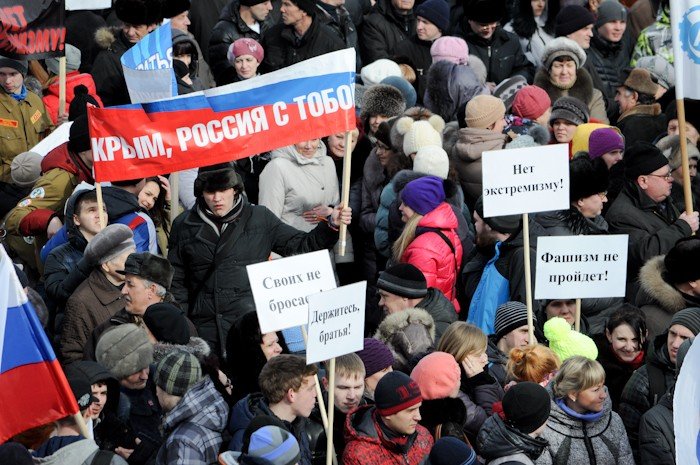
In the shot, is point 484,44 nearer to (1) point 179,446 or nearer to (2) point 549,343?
(2) point 549,343

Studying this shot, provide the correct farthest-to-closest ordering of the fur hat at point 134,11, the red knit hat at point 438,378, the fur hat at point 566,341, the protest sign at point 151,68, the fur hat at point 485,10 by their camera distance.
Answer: the fur hat at point 485,10 < the fur hat at point 134,11 < the protest sign at point 151,68 < the fur hat at point 566,341 < the red knit hat at point 438,378

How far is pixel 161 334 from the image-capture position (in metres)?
9.18

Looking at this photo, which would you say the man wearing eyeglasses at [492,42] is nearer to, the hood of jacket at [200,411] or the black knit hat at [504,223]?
the black knit hat at [504,223]

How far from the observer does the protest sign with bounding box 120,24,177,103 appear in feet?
37.7

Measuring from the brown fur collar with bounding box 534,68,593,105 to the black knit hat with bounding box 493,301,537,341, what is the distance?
4.24m

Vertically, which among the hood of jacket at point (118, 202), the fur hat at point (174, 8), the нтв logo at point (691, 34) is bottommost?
the hood of jacket at point (118, 202)

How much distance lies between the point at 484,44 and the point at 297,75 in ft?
15.0

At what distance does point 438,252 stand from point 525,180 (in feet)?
3.12

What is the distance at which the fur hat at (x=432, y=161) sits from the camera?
11469 mm

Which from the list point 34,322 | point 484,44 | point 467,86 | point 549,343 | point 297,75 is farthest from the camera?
point 484,44

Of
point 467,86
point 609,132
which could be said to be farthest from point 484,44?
point 609,132

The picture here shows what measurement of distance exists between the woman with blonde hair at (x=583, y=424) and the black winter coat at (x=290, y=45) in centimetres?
606

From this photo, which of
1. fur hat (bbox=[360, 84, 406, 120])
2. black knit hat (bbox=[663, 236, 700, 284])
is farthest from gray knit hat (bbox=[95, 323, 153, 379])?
fur hat (bbox=[360, 84, 406, 120])

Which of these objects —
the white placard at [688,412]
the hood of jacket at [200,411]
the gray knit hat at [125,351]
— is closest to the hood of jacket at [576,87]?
the gray knit hat at [125,351]
